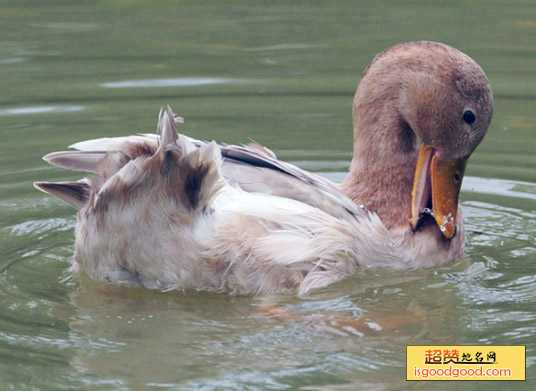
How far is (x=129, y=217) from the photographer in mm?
5961

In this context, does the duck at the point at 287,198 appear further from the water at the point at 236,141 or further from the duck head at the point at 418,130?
the water at the point at 236,141

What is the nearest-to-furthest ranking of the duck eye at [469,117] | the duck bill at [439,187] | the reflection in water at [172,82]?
the duck eye at [469,117]
the duck bill at [439,187]
the reflection in water at [172,82]

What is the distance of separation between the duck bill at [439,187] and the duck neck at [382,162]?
0.22ft

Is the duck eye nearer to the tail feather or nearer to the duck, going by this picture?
the duck

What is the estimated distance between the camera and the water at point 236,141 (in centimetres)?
543

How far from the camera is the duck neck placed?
A: 6.79m

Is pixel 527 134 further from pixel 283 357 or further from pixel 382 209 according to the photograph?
pixel 283 357

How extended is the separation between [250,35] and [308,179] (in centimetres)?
551

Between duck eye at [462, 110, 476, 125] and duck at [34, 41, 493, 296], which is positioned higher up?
duck eye at [462, 110, 476, 125]

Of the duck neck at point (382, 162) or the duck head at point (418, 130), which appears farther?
the duck neck at point (382, 162)

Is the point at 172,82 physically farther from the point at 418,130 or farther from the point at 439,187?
the point at 439,187

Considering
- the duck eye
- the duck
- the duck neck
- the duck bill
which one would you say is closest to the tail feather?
the duck

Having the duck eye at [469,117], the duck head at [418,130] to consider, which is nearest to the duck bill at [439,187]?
the duck head at [418,130]

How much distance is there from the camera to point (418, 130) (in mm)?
6762
